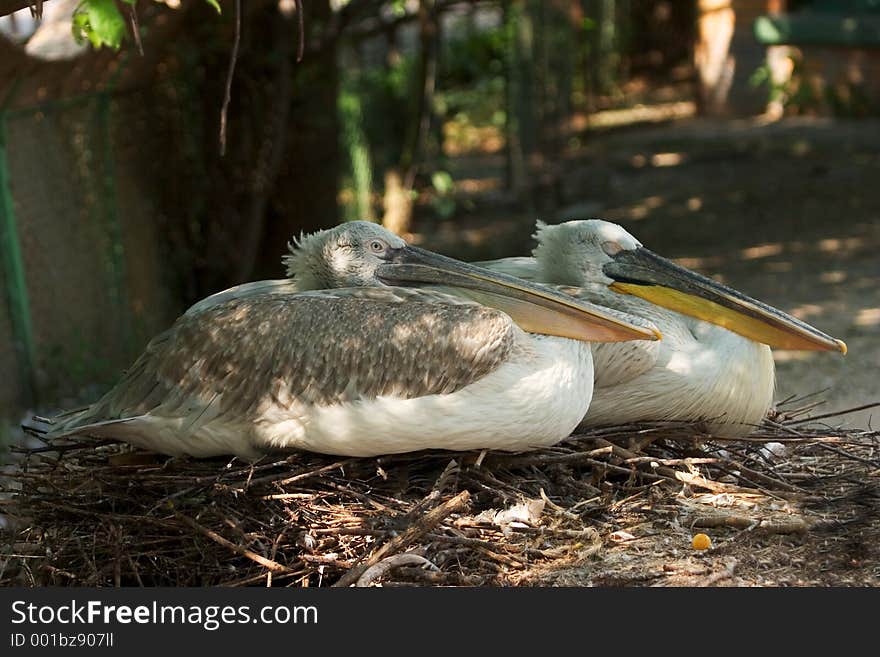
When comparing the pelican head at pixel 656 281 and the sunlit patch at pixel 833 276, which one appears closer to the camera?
the pelican head at pixel 656 281

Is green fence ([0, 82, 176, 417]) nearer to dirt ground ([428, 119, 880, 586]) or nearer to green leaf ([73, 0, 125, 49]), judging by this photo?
dirt ground ([428, 119, 880, 586])

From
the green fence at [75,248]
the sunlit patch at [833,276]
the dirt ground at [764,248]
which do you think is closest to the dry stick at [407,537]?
the dirt ground at [764,248]

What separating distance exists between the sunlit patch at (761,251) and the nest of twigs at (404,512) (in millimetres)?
6617

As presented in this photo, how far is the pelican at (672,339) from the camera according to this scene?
436 centimetres

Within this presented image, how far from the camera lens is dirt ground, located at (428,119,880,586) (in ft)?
12.2

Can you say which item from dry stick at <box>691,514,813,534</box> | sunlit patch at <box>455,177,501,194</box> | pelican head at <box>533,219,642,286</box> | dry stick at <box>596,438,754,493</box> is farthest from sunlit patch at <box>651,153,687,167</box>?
dry stick at <box>691,514,813,534</box>

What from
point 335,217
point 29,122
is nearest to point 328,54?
point 335,217

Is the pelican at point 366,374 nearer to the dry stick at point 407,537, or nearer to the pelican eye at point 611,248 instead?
the dry stick at point 407,537

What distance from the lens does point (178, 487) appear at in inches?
160

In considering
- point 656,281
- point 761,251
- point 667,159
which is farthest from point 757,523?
point 667,159

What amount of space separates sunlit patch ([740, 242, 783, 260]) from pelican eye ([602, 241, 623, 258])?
6304 millimetres

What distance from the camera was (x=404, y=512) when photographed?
12.7 ft

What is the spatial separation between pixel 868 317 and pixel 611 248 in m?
4.69

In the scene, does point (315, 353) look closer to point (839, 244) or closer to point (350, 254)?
point (350, 254)
